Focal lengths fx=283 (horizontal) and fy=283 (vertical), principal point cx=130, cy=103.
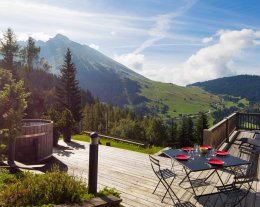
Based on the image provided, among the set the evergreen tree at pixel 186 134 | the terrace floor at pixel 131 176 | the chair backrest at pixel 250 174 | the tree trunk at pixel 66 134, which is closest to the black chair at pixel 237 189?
the chair backrest at pixel 250 174

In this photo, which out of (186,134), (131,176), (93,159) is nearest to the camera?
(93,159)

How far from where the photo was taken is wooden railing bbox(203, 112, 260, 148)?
9.99 meters

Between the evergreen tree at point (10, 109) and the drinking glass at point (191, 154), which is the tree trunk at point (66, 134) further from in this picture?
the drinking glass at point (191, 154)

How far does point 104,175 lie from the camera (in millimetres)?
8734

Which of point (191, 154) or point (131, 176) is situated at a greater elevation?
point (191, 154)

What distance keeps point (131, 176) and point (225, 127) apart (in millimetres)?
6702

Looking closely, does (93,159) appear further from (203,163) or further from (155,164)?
(155,164)

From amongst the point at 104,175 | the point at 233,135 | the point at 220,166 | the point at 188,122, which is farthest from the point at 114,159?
the point at 188,122

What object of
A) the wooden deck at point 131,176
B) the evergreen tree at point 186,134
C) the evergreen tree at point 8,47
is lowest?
the evergreen tree at point 186,134

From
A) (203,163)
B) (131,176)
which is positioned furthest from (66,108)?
(203,163)

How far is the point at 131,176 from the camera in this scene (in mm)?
8562

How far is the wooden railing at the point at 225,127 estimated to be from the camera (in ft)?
32.8

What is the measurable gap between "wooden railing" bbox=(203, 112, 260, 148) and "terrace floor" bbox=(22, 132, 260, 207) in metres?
0.81

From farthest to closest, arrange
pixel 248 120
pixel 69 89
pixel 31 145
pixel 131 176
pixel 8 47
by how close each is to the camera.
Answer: pixel 69 89
pixel 8 47
pixel 248 120
pixel 31 145
pixel 131 176
